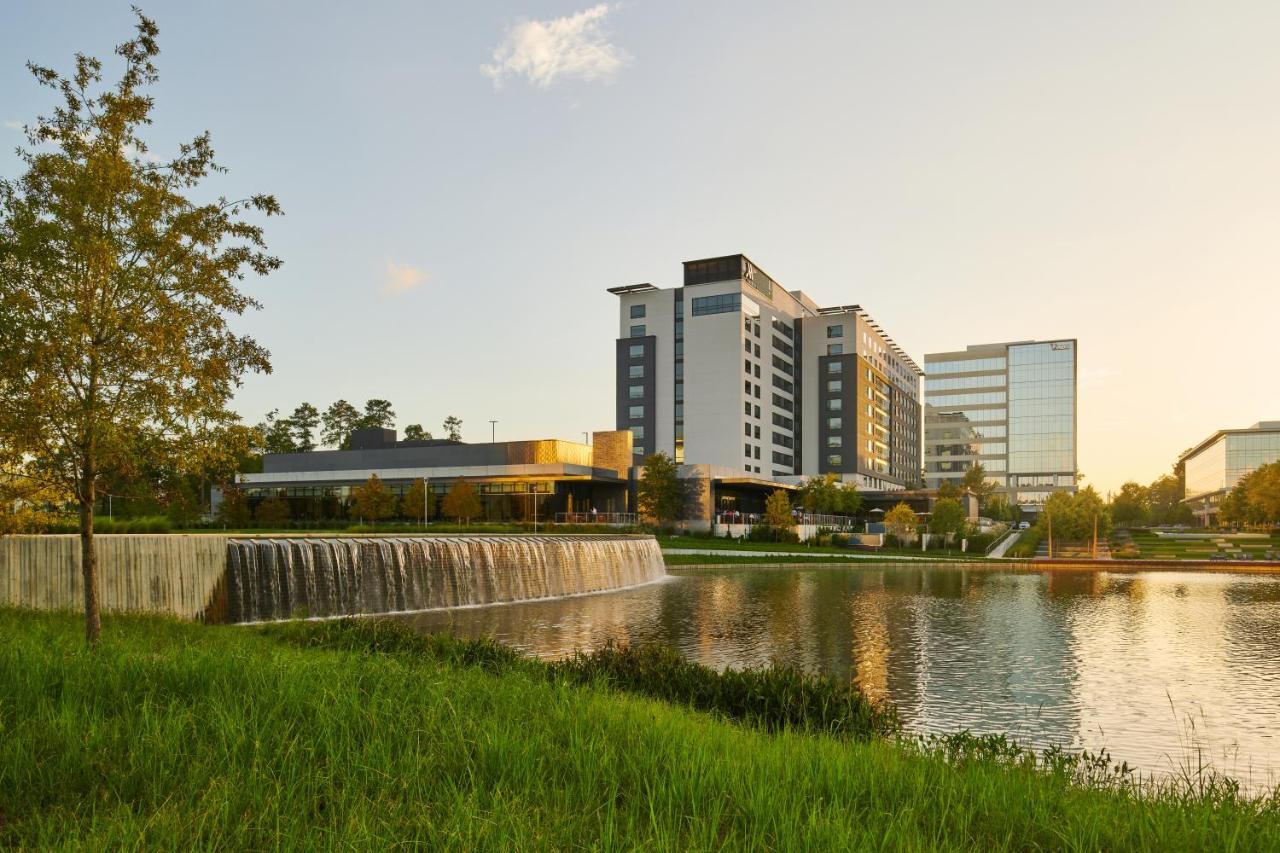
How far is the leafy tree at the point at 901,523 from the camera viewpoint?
6956 cm

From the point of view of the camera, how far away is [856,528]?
269 feet

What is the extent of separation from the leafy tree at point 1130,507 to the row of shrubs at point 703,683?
154084 millimetres

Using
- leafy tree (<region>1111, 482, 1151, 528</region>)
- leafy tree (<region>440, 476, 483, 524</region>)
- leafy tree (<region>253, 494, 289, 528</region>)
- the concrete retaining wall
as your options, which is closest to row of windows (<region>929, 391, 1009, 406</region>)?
leafy tree (<region>1111, 482, 1151, 528</region>)

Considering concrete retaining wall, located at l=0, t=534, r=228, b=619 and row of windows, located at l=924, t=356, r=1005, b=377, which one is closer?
concrete retaining wall, located at l=0, t=534, r=228, b=619

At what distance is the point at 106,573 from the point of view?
61.1ft

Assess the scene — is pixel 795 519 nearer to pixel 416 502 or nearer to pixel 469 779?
pixel 416 502

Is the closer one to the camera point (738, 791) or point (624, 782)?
point (738, 791)

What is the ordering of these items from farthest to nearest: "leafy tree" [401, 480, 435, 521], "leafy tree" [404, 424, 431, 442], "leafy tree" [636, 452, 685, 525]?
"leafy tree" [404, 424, 431, 442]
"leafy tree" [401, 480, 435, 521]
"leafy tree" [636, 452, 685, 525]

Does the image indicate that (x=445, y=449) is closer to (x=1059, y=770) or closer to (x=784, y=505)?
(x=784, y=505)

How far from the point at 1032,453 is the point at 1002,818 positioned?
602 ft

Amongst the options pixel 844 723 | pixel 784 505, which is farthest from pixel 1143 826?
pixel 784 505

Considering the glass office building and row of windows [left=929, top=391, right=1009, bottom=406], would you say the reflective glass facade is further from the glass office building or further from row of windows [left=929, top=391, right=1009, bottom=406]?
the glass office building

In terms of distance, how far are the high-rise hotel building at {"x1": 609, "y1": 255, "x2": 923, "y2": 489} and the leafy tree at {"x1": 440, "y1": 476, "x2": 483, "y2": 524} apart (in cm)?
3523

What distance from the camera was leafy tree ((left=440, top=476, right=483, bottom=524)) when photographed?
70188mm
